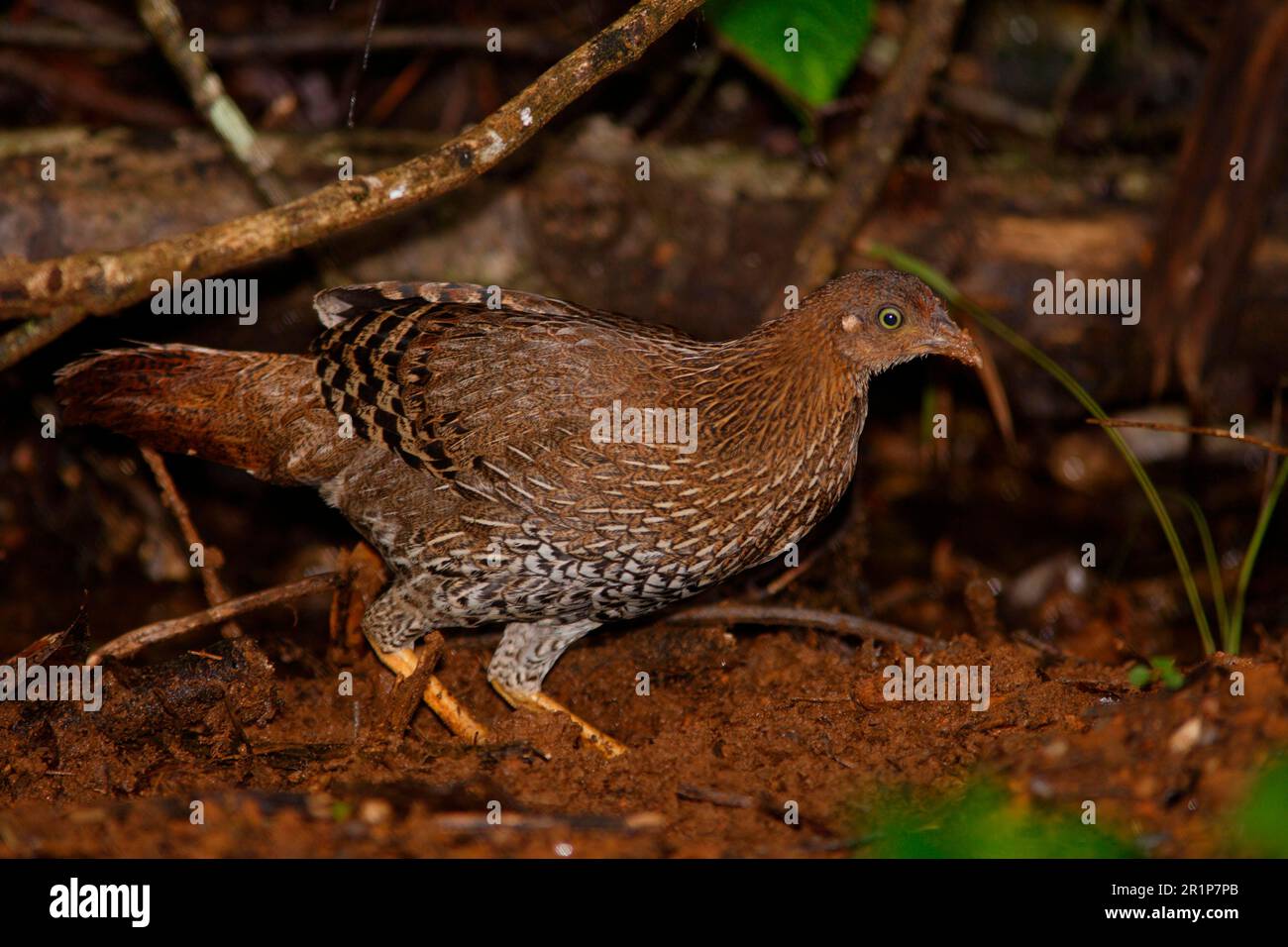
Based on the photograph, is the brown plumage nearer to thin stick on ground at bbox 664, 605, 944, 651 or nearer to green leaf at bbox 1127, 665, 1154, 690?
thin stick on ground at bbox 664, 605, 944, 651

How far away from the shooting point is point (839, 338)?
471 cm

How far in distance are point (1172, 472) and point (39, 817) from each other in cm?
603


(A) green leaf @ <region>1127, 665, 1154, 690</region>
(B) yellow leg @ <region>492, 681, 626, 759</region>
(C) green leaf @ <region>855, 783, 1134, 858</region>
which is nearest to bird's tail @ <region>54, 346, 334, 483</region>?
(B) yellow leg @ <region>492, 681, 626, 759</region>

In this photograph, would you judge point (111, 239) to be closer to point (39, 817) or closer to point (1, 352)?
point (1, 352)

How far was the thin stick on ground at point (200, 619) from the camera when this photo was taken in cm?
470

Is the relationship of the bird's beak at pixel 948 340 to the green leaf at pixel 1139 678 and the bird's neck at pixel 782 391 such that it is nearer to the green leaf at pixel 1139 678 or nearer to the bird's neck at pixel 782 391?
the bird's neck at pixel 782 391

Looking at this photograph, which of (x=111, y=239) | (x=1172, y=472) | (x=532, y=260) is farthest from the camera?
(x=1172, y=472)

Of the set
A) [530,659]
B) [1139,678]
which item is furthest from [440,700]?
[1139,678]

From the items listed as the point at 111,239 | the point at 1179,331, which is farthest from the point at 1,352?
the point at 1179,331

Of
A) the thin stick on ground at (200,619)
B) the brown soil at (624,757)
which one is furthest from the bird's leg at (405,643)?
the thin stick on ground at (200,619)

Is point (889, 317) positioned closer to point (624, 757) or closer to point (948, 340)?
point (948, 340)

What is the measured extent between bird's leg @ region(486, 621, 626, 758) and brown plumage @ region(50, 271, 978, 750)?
17 millimetres

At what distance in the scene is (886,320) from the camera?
467 centimetres
